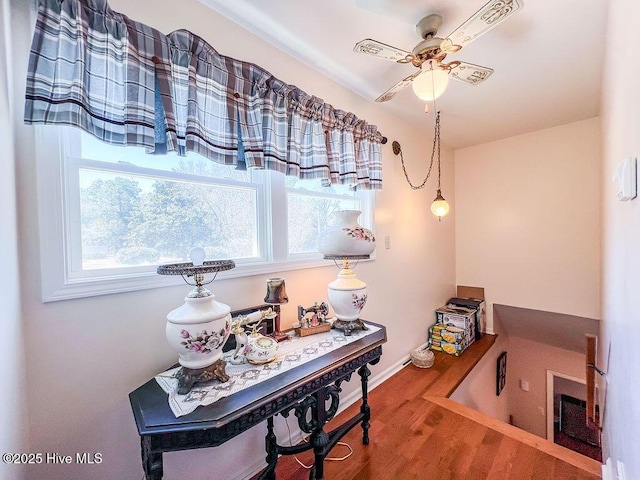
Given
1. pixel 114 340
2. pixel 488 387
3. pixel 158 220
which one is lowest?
pixel 488 387

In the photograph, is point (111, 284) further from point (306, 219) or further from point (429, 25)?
point (429, 25)

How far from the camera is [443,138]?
2.99 meters

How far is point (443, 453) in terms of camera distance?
1.51m

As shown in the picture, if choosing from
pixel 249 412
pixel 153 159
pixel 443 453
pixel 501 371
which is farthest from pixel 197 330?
pixel 501 371

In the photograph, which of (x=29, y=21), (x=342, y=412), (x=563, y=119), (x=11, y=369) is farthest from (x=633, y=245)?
(x=563, y=119)

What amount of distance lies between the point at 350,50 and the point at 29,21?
4.68 ft

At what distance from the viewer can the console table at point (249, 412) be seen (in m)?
0.78

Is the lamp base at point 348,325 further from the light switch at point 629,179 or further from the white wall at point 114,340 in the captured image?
the light switch at point 629,179

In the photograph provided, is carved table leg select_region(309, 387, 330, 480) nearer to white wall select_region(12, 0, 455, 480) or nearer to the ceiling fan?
white wall select_region(12, 0, 455, 480)

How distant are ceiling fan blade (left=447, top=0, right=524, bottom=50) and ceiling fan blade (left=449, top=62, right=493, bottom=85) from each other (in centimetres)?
18

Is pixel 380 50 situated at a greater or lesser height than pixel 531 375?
greater

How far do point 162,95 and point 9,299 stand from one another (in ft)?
2.78

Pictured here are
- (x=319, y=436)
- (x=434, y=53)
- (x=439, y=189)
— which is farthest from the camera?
(x=439, y=189)

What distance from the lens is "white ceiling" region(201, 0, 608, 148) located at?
1285mm
